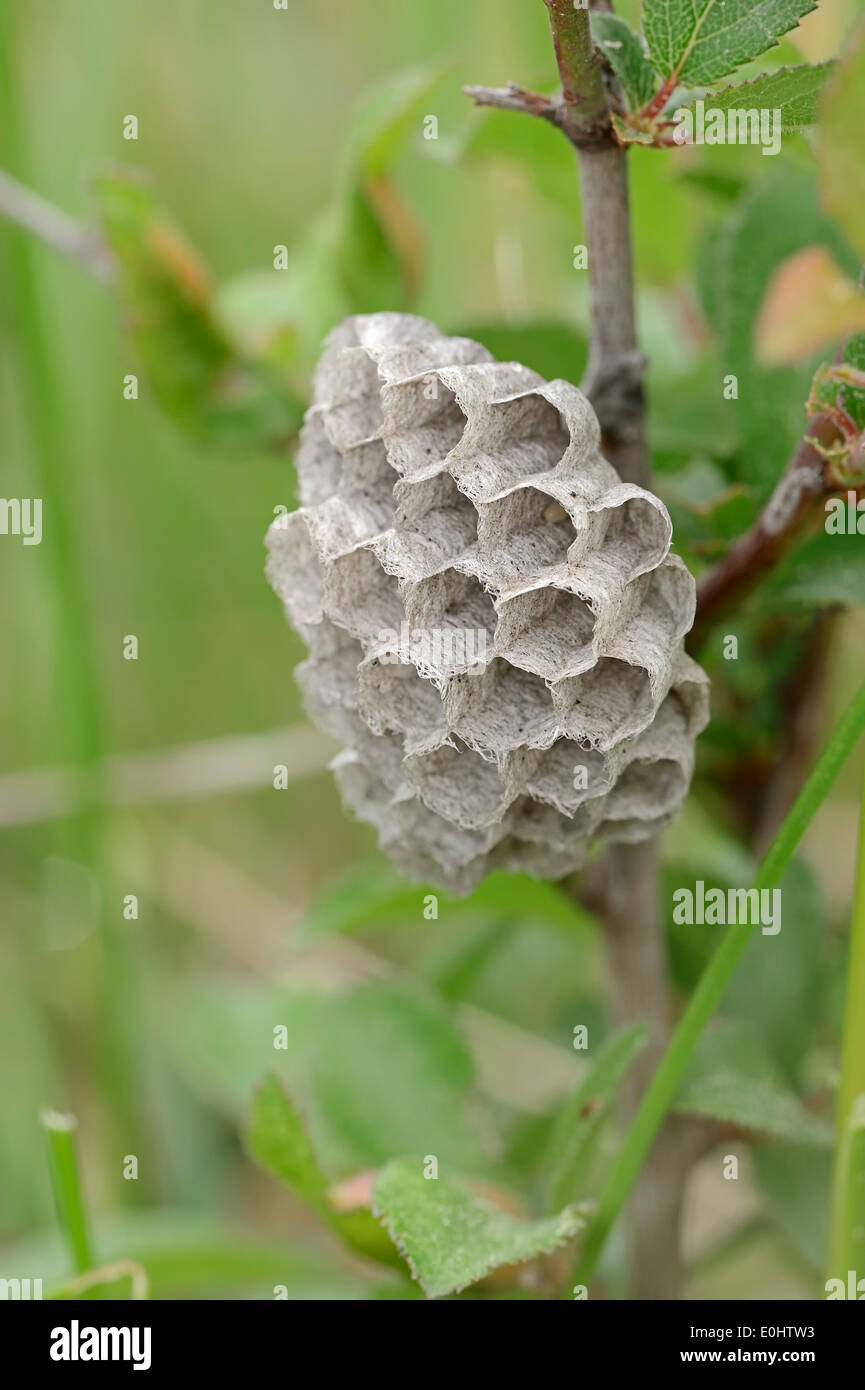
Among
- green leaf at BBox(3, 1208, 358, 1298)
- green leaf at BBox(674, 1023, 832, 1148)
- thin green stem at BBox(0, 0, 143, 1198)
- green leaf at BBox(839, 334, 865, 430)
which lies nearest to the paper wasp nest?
green leaf at BBox(839, 334, 865, 430)

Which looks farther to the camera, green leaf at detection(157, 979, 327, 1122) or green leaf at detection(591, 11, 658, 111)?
green leaf at detection(157, 979, 327, 1122)

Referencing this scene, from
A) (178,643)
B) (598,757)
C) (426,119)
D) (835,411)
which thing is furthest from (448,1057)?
(178,643)

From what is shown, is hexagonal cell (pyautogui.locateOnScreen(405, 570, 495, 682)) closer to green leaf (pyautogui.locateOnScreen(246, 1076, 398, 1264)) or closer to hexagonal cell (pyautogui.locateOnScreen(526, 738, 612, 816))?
hexagonal cell (pyautogui.locateOnScreen(526, 738, 612, 816))

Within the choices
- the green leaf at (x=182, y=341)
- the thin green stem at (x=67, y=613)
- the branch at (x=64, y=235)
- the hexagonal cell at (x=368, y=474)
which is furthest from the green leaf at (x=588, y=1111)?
the thin green stem at (x=67, y=613)

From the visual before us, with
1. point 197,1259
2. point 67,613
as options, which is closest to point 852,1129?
point 197,1259

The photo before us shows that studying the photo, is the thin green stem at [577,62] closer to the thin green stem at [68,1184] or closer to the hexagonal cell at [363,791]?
the hexagonal cell at [363,791]
